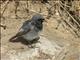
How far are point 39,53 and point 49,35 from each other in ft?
3.03

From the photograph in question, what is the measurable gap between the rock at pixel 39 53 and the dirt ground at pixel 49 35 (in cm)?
17

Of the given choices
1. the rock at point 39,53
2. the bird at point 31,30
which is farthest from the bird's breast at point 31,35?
the rock at point 39,53

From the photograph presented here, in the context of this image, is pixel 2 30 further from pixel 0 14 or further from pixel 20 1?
pixel 20 1

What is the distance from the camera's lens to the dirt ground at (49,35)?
6102 mm

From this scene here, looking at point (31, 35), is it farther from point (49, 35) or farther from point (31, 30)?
point (49, 35)

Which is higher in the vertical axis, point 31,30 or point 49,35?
point 31,30

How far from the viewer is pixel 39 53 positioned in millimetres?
5922

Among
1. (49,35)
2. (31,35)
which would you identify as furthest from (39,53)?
(49,35)

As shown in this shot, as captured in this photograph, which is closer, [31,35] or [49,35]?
[31,35]

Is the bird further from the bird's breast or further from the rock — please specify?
the rock

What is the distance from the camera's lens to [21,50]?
5922mm

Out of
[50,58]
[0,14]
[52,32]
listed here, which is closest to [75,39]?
[52,32]

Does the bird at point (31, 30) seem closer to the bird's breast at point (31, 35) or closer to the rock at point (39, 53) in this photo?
the bird's breast at point (31, 35)

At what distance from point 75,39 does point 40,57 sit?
1.43m
